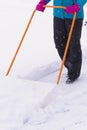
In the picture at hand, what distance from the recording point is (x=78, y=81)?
493cm

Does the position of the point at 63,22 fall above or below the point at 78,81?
above

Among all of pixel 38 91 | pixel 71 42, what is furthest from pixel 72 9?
pixel 38 91

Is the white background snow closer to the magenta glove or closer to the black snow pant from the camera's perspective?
the black snow pant

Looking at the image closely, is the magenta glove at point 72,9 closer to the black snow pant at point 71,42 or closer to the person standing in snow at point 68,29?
the person standing in snow at point 68,29

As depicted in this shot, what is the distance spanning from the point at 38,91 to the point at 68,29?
0.88m

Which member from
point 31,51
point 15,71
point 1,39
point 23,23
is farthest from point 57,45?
point 23,23

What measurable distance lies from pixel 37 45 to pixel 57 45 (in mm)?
1526

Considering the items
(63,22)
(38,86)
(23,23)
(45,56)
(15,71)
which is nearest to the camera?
(38,86)

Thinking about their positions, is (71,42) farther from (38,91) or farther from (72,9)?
(38,91)

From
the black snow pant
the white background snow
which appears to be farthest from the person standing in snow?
the white background snow

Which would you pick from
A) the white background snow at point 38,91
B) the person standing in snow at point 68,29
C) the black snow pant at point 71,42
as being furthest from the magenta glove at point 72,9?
the white background snow at point 38,91

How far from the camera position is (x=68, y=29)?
468 cm

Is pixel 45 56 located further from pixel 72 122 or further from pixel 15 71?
pixel 72 122

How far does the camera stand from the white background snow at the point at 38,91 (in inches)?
150
